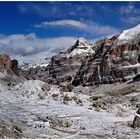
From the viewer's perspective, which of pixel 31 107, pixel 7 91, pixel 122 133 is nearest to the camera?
pixel 122 133

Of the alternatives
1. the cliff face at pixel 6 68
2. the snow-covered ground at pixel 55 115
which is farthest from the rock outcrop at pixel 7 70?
the snow-covered ground at pixel 55 115

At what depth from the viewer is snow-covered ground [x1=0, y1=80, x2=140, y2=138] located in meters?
32.4

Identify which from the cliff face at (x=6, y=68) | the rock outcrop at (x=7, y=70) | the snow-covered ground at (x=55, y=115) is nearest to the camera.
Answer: the snow-covered ground at (x=55, y=115)

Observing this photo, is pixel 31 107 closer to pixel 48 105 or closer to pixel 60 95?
pixel 48 105

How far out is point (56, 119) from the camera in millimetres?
37625

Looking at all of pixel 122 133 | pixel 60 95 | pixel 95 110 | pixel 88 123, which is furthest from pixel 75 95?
pixel 122 133

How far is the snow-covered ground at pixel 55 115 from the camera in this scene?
106 ft

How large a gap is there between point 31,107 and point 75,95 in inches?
430

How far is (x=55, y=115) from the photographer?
41.1 meters

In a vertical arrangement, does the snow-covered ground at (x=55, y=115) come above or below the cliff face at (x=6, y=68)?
below

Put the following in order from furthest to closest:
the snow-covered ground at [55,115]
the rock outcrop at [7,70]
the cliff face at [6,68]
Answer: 1. the cliff face at [6,68]
2. the rock outcrop at [7,70]
3. the snow-covered ground at [55,115]

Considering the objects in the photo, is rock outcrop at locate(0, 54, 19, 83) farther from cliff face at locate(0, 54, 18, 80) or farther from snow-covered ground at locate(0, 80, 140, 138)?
snow-covered ground at locate(0, 80, 140, 138)

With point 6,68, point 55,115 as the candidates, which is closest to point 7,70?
point 6,68

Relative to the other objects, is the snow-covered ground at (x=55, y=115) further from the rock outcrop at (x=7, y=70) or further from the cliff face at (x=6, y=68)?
the cliff face at (x=6, y=68)
